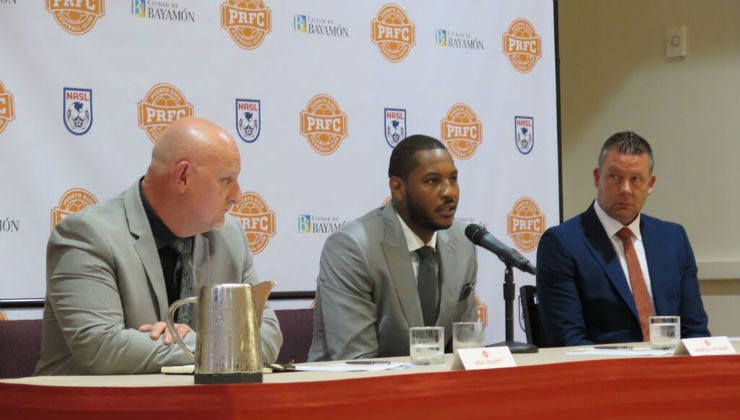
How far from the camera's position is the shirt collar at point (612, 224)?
12.3 ft

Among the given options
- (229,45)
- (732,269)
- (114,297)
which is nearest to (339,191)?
(229,45)

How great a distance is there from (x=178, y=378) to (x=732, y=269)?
4.31 meters

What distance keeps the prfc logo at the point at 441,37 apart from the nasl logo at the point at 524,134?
54cm

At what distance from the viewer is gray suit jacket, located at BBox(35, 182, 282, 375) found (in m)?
2.31

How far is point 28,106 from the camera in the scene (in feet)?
12.3

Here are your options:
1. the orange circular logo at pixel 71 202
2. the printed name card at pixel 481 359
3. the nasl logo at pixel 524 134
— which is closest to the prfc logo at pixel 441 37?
the nasl logo at pixel 524 134

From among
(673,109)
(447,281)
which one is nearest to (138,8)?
(447,281)

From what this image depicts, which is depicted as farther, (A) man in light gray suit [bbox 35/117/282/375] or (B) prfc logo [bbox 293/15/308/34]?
(B) prfc logo [bbox 293/15/308/34]

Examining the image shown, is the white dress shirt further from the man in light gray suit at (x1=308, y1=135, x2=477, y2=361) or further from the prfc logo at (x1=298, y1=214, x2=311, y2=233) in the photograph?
the prfc logo at (x1=298, y1=214, x2=311, y2=233)

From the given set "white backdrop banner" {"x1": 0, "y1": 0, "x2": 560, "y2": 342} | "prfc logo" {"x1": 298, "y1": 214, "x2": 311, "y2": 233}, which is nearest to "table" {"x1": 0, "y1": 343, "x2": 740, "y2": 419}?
"white backdrop banner" {"x1": 0, "y1": 0, "x2": 560, "y2": 342}

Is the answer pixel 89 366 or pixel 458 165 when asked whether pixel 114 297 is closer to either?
pixel 89 366

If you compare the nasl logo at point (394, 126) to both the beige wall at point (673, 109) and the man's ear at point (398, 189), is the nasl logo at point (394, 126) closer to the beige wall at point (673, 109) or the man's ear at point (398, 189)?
the man's ear at point (398, 189)

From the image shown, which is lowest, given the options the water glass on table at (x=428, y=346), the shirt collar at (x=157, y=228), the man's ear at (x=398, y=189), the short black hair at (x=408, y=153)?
the water glass on table at (x=428, y=346)

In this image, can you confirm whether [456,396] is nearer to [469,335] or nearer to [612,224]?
[469,335]
